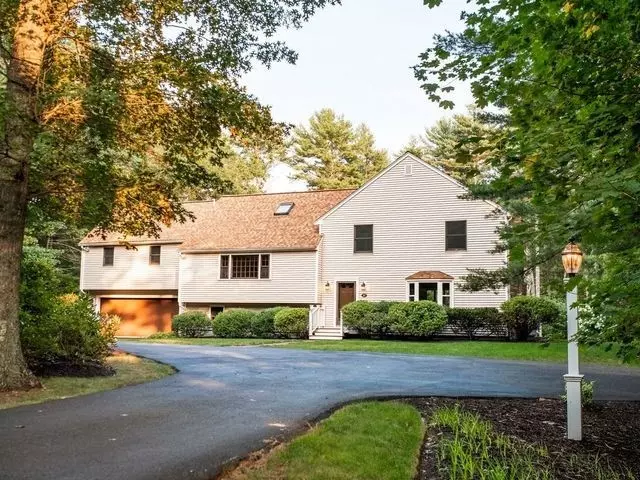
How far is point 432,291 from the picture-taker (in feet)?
82.6

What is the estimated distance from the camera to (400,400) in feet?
26.5

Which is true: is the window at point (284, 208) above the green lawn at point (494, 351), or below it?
above

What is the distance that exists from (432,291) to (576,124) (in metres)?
21.8

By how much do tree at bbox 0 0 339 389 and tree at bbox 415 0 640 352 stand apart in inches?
241

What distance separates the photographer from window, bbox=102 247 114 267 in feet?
101

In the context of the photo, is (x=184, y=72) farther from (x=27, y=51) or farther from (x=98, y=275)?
(x=98, y=275)

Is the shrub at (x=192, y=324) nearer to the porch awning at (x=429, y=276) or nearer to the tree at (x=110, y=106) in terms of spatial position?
the porch awning at (x=429, y=276)

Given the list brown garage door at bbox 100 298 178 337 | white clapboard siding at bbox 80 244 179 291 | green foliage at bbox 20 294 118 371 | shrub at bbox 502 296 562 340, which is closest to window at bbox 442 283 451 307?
shrub at bbox 502 296 562 340

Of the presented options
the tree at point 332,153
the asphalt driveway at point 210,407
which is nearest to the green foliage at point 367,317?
the asphalt driveway at point 210,407

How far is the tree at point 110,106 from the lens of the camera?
8.23 m

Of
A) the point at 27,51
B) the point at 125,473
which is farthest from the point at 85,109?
the point at 125,473

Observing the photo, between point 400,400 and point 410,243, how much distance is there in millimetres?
18016

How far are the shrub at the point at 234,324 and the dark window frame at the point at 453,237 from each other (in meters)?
9.18

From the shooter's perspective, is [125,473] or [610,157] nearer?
[610,157]
